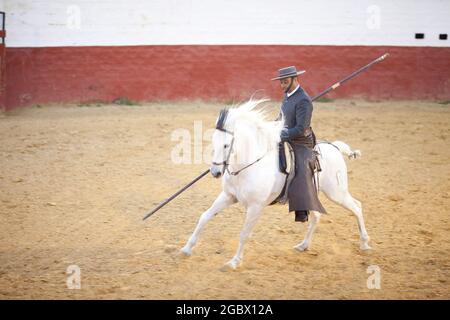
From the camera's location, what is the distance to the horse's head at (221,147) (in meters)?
4.72

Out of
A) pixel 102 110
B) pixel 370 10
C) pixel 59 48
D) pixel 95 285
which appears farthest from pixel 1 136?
pixel 370 10

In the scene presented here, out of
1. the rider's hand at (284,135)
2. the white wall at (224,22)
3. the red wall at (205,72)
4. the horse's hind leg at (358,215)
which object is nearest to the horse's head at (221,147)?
the rider's hand at (284,135)

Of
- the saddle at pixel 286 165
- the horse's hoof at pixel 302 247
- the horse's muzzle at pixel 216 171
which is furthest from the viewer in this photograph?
the horse's hoof at pixel 302 247

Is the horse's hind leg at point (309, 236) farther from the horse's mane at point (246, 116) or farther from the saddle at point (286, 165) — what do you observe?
the horse's mane at point (246, 116)

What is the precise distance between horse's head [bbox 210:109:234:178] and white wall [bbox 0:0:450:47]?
995 centimetres

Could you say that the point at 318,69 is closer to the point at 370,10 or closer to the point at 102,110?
the point at 370,10

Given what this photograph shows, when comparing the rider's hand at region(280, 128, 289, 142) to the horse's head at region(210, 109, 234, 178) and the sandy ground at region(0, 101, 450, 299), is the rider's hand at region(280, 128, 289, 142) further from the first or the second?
the sandy ground at region(0, 101, 450, 299)

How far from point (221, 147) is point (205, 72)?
9.95m

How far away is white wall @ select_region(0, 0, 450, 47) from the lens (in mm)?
13758

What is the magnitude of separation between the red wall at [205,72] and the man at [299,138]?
9080mm

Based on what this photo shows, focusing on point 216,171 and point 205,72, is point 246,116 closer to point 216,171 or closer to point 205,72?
point 216,171

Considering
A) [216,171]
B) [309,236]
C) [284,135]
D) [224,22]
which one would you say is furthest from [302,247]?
[224,22]

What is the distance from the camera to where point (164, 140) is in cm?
1061

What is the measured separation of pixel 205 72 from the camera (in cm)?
1446
